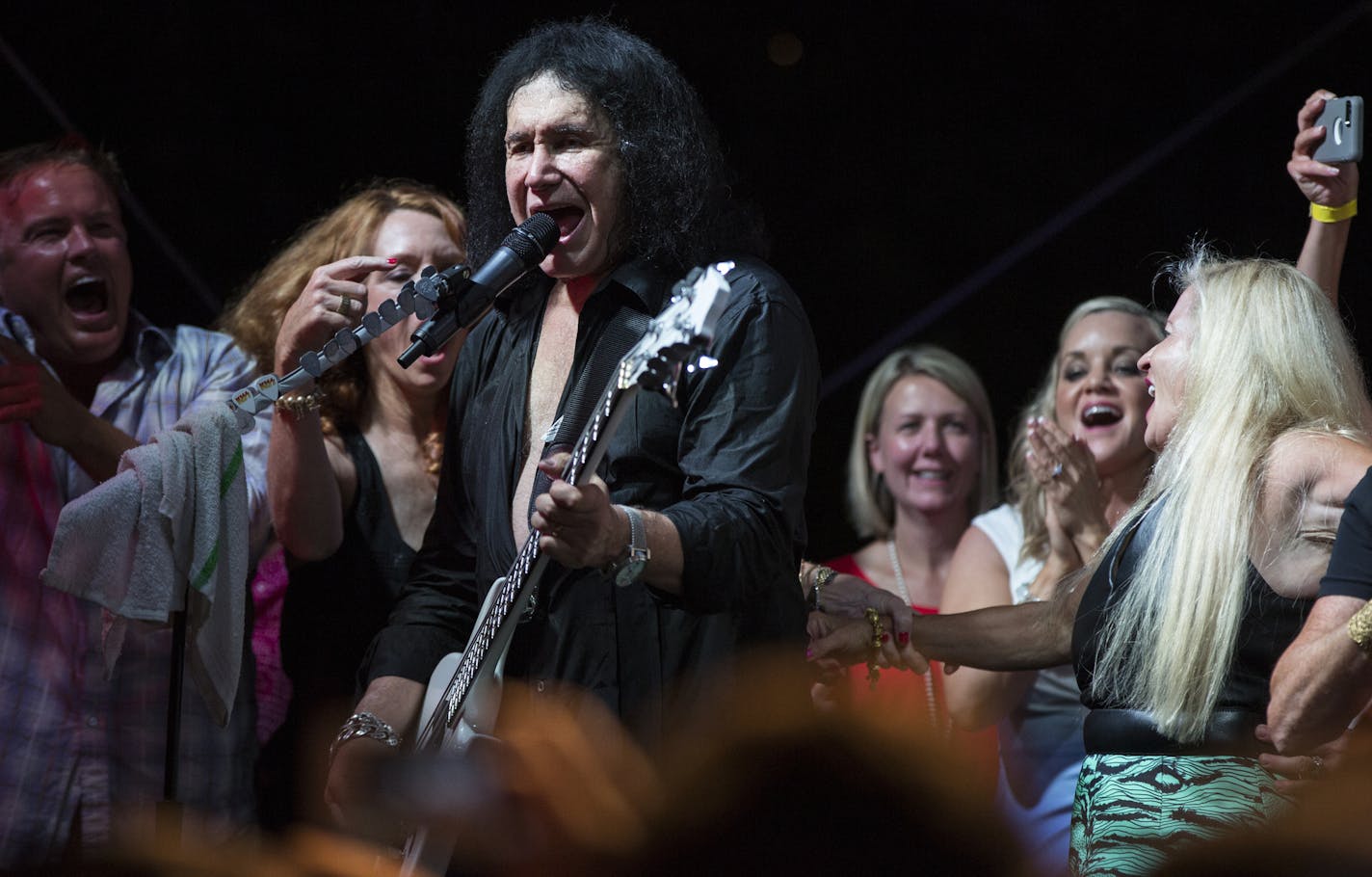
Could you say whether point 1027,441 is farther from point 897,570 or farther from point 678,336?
point 678,336

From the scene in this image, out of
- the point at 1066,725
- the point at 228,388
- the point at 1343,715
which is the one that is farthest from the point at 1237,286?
the point at 228,388

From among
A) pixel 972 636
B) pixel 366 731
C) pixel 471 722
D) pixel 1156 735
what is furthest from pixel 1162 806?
pixel 366 731

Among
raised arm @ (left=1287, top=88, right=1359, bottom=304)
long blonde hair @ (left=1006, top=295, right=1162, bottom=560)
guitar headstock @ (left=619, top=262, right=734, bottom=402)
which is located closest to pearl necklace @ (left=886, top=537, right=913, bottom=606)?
long blonde hair @ (left=1006, top=295, right=1162, bottom=560)

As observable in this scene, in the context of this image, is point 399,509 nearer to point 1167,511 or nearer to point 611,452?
point 611,452

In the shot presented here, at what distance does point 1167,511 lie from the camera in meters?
2.28

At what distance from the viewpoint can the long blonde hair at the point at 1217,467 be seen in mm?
2125

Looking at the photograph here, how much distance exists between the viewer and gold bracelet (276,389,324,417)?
2.63 m

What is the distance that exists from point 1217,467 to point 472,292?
A: 113 cm

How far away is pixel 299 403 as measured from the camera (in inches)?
104

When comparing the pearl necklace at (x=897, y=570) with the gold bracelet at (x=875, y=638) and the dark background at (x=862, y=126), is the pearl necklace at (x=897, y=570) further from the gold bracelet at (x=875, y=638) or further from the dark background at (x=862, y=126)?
the gold bracelet at (x=875, y=638)

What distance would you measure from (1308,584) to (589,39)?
1.39 meters

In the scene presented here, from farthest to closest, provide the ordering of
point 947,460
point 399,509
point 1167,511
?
1. point 947,460
2. point 399,509
3. point 1167,511

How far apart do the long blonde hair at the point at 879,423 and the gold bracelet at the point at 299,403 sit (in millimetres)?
1969

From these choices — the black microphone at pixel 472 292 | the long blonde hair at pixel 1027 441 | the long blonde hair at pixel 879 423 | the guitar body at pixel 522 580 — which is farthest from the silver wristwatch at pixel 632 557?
the long blonde hair at pixel 879 423
